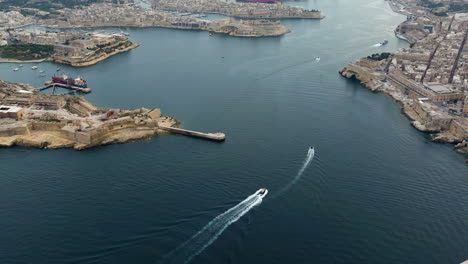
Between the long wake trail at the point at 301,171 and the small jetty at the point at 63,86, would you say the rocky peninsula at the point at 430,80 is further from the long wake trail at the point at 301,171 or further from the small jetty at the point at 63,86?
the small jetty at the point at 63,86

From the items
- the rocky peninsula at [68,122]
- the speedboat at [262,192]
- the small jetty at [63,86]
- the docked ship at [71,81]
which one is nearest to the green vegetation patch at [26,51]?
the docked ship at [71,81]

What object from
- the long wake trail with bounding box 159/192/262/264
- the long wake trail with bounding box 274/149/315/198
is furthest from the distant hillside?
the long wake trail with bounding box 159/192/262/264

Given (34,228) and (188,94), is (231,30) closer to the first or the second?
(188,94)

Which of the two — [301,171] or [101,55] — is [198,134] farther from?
[101,55]

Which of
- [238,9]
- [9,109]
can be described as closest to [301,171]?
[9,109]

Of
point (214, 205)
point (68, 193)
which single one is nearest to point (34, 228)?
point (68, 193)

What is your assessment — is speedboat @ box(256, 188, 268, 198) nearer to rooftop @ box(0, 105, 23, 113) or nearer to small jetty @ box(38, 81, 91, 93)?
rooftop @ box(0, 105, 23, 113)
